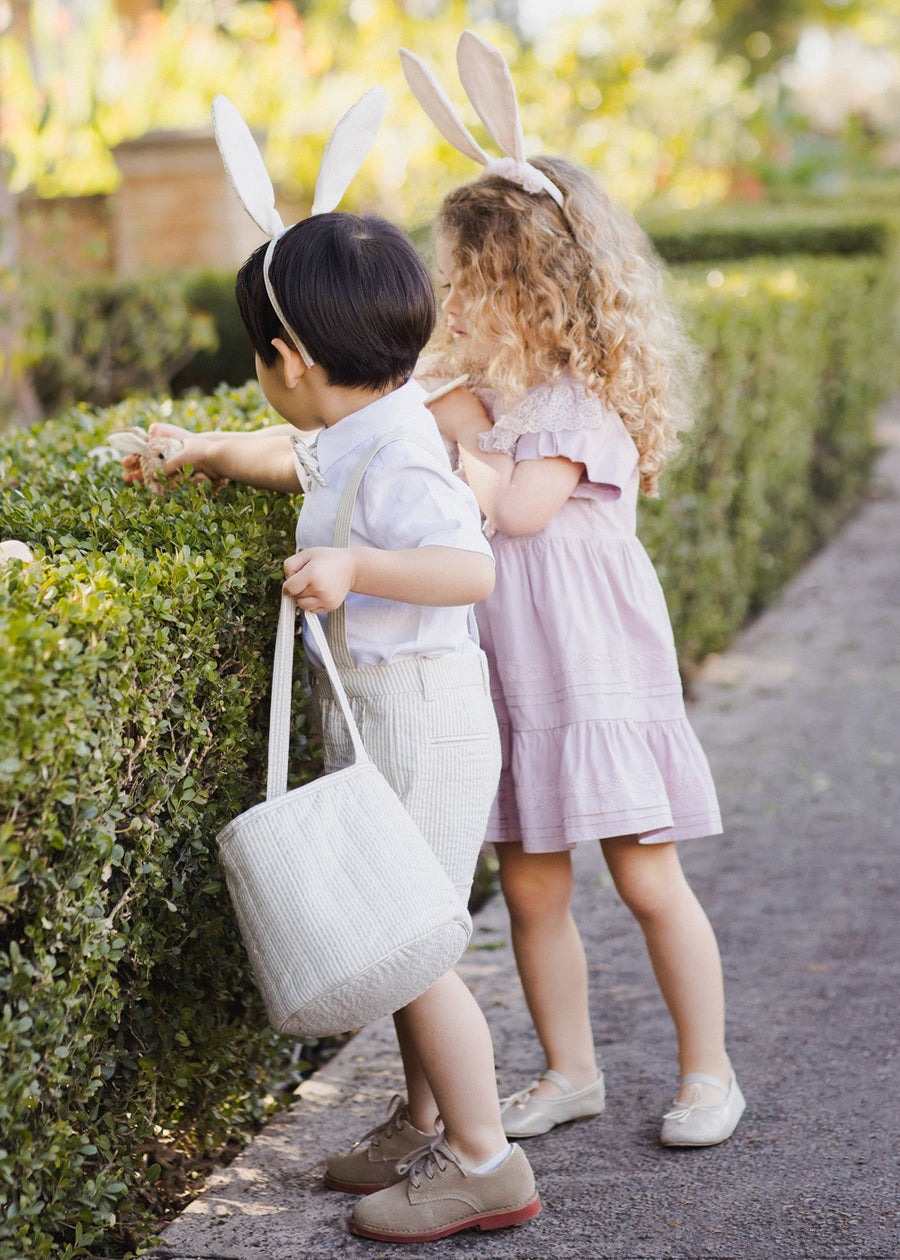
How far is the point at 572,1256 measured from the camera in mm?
2262

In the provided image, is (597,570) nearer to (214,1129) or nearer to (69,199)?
(214,1129)

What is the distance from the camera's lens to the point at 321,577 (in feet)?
6.66

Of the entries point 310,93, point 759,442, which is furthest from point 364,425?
point 310,93

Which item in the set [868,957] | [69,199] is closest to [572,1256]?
[868,957]

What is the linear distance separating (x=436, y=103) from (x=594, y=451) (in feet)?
2.25

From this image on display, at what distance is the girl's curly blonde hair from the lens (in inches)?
100

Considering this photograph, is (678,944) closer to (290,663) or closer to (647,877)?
(647,877)

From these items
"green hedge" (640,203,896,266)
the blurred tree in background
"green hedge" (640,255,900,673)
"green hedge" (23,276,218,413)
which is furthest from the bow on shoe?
"green hedge" (640,203,896,266)

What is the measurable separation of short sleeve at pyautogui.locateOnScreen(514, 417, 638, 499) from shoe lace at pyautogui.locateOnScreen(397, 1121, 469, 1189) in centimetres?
117

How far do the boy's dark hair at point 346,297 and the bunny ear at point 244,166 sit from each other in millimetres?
57

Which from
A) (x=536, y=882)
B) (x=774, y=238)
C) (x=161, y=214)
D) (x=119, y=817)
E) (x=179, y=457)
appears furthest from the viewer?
(x=774, y=238)

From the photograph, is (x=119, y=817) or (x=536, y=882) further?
(x=536, y=882)

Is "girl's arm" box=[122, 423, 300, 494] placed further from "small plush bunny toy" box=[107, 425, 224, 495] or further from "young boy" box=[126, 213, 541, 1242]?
"young boy" box=[126, 213, 541, 1242]

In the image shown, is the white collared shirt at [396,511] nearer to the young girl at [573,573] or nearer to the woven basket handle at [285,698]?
the woven basket handle at [285,698]
